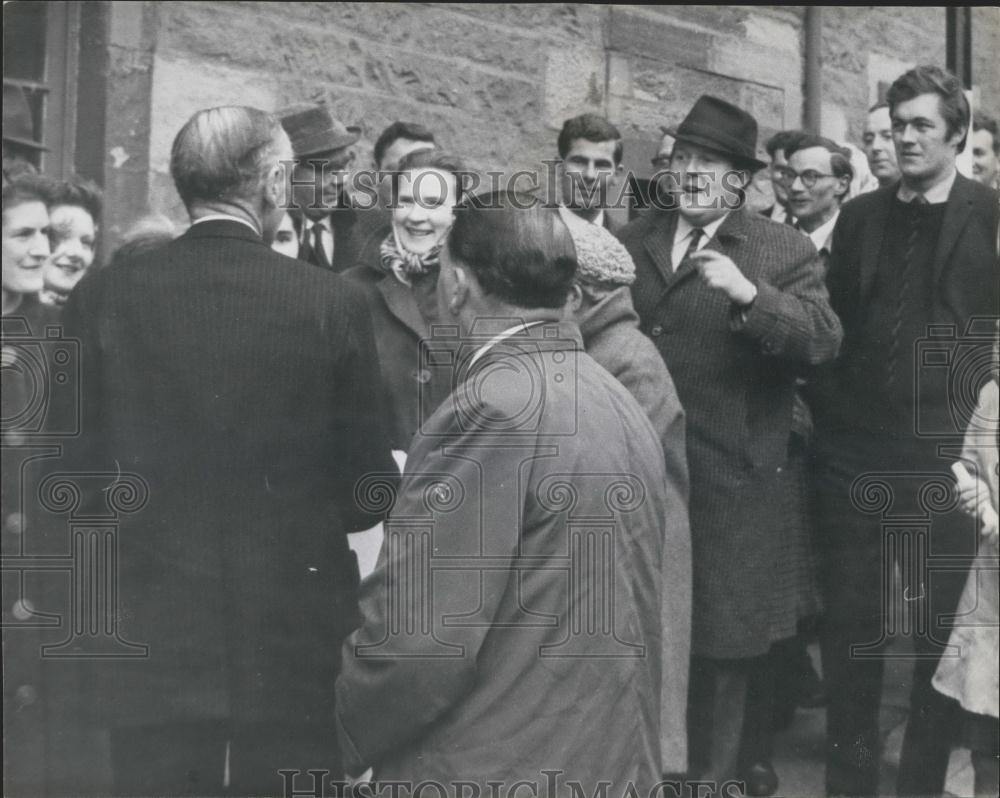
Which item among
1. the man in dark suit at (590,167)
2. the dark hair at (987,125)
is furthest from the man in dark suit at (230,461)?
the dark hair at (987,125)

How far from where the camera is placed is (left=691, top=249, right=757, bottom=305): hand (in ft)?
13.1

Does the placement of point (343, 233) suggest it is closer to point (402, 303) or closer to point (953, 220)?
point (402, 303)

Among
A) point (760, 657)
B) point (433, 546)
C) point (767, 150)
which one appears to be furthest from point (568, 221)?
point (760, 657)

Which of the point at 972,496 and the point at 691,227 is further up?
the point at 691,227

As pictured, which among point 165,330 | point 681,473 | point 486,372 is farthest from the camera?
point 681,473

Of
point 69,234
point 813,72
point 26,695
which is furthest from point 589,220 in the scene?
point 26,695

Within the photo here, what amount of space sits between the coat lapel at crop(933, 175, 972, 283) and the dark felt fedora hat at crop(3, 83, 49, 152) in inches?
104

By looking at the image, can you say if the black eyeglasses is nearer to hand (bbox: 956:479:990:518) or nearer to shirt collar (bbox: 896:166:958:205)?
shirt collar (bbox: 896:166:958:205)

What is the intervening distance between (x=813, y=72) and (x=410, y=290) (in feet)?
4.69

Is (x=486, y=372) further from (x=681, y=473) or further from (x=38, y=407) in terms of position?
(x=38, y=407)

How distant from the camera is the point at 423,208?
3.96 m

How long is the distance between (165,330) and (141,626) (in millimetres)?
837

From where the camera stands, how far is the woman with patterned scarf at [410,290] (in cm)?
387

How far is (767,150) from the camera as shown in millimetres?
4117
